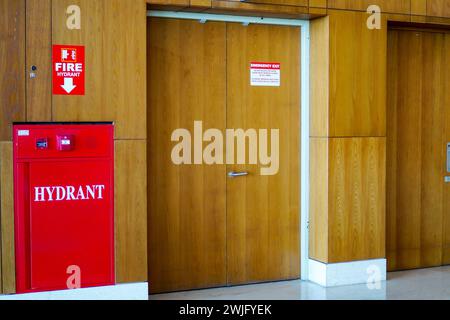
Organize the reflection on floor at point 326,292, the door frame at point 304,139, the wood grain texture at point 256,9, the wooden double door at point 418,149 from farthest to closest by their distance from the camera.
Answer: the wooden double door at point 418,149, the door frame at point 304,139, the reflection on floor at point 326,292, the wood grain texture at point 256,9

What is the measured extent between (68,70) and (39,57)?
233 millimetres

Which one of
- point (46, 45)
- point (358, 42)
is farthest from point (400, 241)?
point (46, 45)

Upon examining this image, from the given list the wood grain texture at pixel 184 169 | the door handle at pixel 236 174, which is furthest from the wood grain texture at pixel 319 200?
the wood grain texture at pixel 184 169

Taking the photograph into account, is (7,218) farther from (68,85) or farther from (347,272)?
(347,272)

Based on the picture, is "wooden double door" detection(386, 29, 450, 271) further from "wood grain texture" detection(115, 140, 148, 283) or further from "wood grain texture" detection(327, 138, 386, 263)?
"wood grain texture" detection(115, 140, 148, 283)

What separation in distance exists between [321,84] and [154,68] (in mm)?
1544

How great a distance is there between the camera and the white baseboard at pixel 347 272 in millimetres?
5746

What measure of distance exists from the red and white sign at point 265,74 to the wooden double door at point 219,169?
4cm

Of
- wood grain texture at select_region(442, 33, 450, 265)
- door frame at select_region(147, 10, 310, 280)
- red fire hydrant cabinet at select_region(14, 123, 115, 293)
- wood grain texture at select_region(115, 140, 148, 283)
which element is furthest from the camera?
wood grain texture at select_region(442, 33, 450, 265)

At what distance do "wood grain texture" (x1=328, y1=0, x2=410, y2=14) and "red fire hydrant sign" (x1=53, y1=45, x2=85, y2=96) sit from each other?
90.6 inches

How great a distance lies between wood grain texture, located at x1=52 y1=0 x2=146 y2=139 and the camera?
15.9 ft

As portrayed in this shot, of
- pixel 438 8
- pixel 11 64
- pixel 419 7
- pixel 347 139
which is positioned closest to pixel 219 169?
pixel 347 139

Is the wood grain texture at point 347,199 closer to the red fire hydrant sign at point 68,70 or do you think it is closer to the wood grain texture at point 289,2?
the wood grain texture at point 289,2

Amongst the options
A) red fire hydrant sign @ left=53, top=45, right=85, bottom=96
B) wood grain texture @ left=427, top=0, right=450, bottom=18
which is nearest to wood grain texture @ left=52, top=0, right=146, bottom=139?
red fire hydrant sign @ left=53, top=45, right=85, bottom=96
